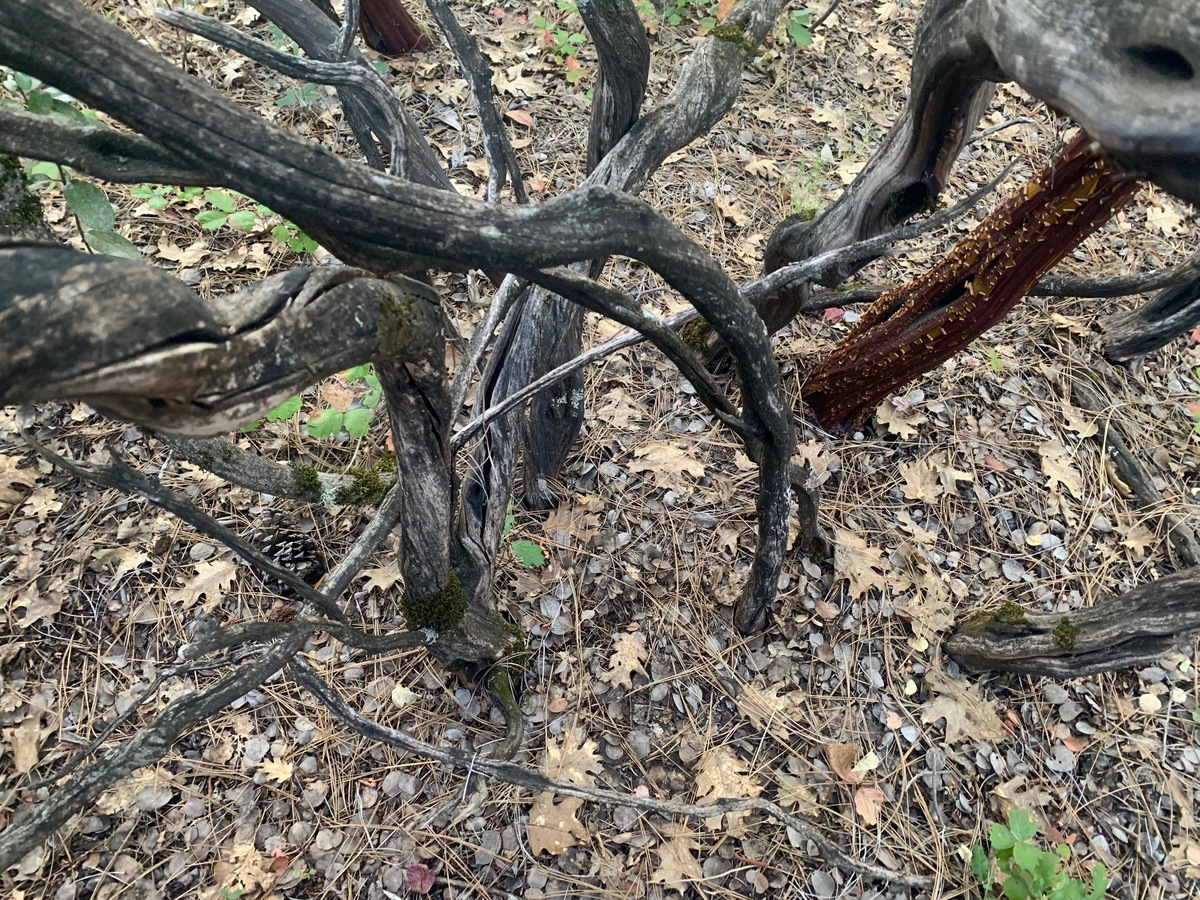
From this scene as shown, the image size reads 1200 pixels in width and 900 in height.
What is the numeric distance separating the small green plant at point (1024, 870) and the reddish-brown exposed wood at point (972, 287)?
165 cm

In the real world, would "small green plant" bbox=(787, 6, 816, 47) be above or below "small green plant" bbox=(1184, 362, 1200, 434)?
above

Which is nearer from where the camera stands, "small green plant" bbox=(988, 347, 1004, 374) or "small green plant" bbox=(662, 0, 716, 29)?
"small green plant" bbox=(988, 347, 1004, 374)

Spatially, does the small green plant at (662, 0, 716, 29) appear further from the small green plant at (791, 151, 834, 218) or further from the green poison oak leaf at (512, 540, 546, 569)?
the green poison oak leaf at (512, 540, 546, 569)

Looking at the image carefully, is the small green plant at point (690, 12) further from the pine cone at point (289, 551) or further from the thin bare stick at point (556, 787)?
the thin bare stick at point (556, 787)

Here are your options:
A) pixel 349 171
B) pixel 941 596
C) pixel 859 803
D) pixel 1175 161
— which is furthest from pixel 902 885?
pixel 349 171

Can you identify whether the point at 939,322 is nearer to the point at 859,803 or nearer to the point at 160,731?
the point at 859,803

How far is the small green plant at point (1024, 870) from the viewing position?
2053 millimetres

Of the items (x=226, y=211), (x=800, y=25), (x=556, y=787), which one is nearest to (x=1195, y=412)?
(x=800, y=25)

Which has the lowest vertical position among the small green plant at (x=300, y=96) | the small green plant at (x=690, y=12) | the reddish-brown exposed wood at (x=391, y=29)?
the small green plant at (x=300, y=96)

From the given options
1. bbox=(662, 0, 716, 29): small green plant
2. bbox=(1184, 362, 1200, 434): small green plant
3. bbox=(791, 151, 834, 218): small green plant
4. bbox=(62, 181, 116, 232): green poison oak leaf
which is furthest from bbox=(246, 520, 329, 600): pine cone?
bbox=(1184, 362, 1200, 434): small green plant

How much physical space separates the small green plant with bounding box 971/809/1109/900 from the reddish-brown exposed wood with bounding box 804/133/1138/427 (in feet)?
5.41

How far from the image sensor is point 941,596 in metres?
2.79

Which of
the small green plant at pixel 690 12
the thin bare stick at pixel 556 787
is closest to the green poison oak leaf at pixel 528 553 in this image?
the thin bare stick at pixel 556 787

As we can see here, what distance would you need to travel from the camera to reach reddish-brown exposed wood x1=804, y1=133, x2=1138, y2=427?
186 cm
